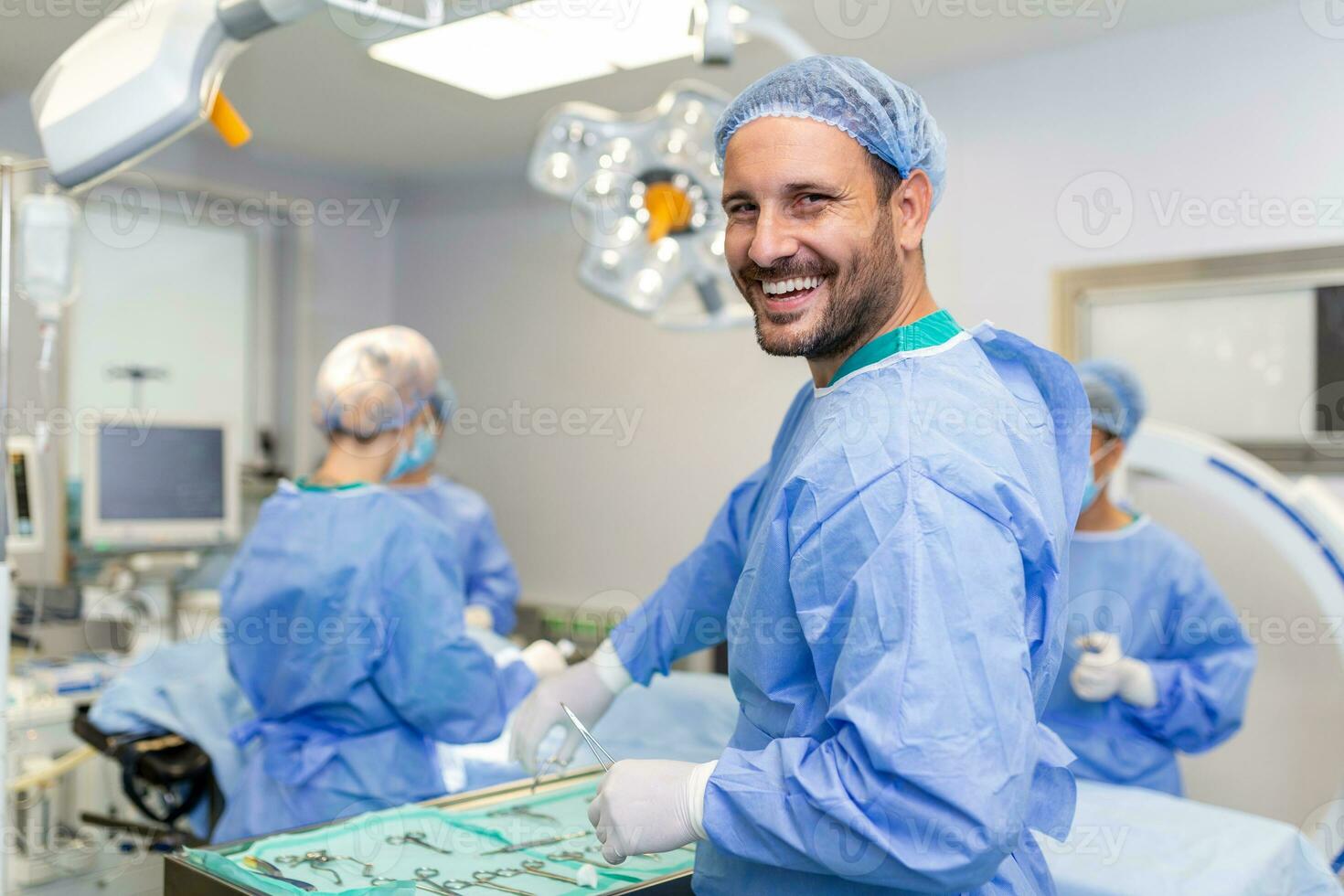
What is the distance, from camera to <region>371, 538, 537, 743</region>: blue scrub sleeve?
203 cm

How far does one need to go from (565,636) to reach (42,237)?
2.72 m

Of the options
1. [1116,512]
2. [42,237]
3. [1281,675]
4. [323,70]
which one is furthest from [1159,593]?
[323,70]

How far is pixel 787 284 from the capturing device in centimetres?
125

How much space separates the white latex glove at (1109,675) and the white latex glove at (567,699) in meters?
1.16

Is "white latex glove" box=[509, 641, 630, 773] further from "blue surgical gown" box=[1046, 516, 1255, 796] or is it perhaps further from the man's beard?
"blue surgical gown" box=[1046, 516, 1255, 796]

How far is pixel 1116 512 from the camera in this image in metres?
2.61

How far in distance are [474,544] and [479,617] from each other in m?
0.29

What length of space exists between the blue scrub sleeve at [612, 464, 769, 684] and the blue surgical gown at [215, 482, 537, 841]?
563 millimetres

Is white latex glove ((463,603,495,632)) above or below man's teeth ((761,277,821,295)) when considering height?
below

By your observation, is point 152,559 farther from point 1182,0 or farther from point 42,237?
point 1182,0

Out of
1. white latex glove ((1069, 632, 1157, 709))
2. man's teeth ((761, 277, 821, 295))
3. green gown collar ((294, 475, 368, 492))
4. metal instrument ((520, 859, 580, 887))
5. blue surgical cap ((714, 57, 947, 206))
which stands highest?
blue surgical cap ((714, 57, 947, 206))

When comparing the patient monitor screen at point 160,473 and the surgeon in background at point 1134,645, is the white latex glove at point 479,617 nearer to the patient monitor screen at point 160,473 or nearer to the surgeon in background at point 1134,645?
the patient monitor screen at point 160,473

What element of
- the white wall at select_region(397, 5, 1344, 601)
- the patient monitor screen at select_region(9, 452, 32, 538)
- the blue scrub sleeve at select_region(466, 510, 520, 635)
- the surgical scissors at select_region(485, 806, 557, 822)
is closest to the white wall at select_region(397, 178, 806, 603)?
the white wall at select_region(397, 5, 1344, 601)

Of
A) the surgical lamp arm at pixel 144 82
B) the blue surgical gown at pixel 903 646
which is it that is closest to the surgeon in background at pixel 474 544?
the surgical lamp arm at pixel 144 82
